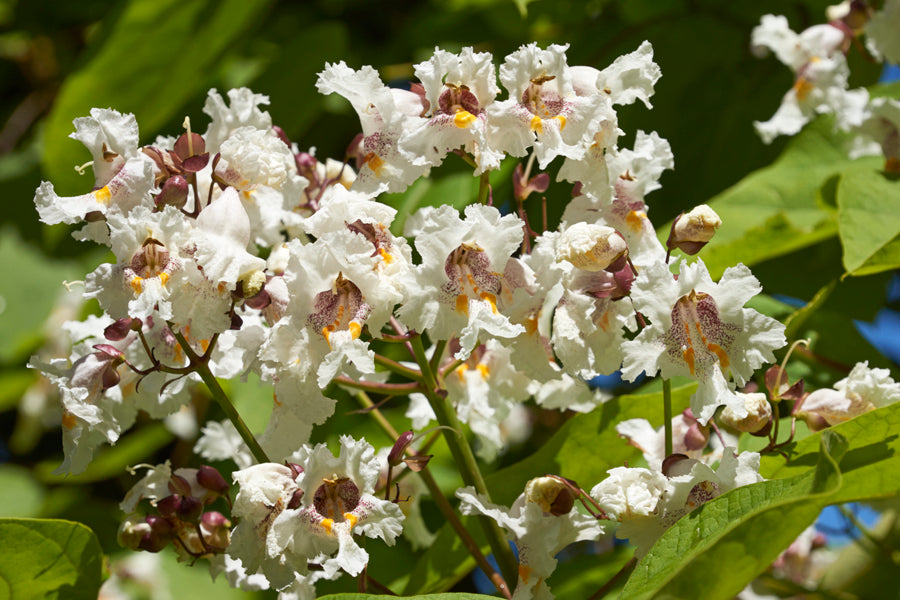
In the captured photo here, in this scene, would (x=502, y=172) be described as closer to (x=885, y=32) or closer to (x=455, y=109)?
(x=455, y=109)

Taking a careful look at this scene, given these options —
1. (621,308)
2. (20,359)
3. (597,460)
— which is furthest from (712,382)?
(20,359)

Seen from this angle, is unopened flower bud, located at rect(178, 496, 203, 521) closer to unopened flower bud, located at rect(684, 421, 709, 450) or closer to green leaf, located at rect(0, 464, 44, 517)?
unopened flower bud, located at rect(684, 421, 709, 450)

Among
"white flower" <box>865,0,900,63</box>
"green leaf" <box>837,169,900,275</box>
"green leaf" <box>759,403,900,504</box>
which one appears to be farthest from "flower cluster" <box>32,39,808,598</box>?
"white flower" <box>865,0,900,63</box>

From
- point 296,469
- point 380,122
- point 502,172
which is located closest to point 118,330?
point 296,469

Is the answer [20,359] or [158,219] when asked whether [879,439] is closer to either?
[158,219]

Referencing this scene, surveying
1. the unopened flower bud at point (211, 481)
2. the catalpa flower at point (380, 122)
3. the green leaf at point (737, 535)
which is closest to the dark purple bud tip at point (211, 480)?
the unopened flower bud at point (211, 481)

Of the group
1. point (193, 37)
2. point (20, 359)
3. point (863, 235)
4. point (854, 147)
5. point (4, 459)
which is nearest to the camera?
point (863, 235)
